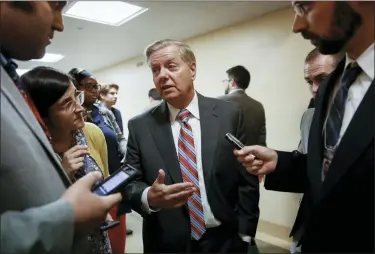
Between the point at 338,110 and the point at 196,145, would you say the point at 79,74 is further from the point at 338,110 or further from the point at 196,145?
the point at 338,110

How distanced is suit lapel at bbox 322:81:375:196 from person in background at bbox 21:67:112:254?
62 centimetres

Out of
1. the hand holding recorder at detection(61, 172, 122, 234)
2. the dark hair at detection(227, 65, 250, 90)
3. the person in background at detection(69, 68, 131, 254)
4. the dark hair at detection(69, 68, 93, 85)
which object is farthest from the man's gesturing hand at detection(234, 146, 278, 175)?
the dark hair at detection(227, 65, 250, 90)

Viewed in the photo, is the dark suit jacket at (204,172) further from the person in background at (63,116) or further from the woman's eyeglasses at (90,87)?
the woman's eyeglasses at (90,87)

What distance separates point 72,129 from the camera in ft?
3.10

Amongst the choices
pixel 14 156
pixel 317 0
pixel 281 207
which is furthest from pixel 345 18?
pixel 281 207

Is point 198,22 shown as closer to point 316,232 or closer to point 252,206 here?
point 252,206

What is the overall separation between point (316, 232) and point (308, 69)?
0.59 meters

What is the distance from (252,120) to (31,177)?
1.11m

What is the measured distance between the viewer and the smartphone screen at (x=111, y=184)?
Answer: 59cm

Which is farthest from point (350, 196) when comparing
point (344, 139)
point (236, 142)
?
point (236, 142)

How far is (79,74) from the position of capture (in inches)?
50.9

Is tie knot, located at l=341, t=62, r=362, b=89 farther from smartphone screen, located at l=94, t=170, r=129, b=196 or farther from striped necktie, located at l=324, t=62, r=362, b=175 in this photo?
smartphone screen, located at l=94, t=170, r=129, b=196

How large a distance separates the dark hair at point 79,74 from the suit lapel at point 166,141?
0.41 m

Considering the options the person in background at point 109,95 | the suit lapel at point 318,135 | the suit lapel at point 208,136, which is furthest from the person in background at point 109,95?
the suit lapel at point 318,135
